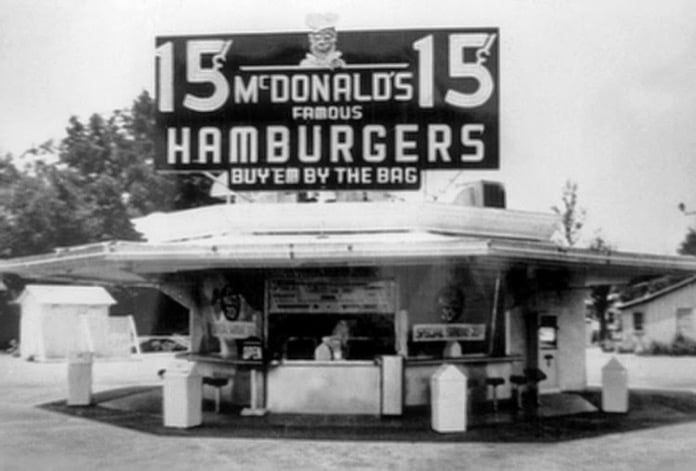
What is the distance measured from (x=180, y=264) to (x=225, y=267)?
67cm

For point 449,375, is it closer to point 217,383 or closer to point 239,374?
point 217,383

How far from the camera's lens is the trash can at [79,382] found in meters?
12.0

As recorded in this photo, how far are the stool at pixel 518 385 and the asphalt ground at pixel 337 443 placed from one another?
0.86 m

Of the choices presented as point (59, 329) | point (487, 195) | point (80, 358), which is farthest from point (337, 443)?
point (59, 329)

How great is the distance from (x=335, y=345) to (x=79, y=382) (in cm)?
359

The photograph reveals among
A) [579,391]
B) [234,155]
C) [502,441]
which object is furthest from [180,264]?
[579,391]

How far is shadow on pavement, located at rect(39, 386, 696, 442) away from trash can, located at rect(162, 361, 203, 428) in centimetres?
13

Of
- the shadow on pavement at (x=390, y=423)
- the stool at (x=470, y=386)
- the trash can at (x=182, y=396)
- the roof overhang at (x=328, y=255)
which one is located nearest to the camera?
the shadow on pavement at (x=390, y=423)

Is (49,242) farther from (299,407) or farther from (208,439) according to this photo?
(208,439)

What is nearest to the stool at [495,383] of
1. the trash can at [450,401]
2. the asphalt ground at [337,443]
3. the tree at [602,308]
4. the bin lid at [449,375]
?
the asphalt ground at [337,443]

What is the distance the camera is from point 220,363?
468 inches

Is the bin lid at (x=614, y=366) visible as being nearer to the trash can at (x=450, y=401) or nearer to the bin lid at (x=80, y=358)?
the trash can at (x=450, y=401)

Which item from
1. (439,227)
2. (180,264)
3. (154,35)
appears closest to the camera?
(154,35)

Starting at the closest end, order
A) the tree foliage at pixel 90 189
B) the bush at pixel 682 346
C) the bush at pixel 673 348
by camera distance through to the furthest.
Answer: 1. the tree foliage at pixel 90 189
2. the bush at pixel 682 346
3. the bush at pixel 673 348
